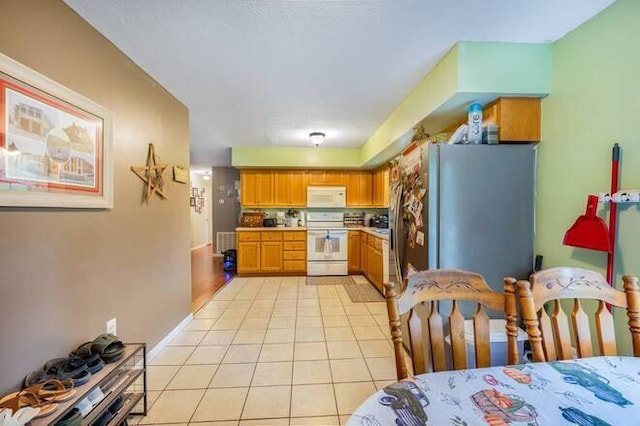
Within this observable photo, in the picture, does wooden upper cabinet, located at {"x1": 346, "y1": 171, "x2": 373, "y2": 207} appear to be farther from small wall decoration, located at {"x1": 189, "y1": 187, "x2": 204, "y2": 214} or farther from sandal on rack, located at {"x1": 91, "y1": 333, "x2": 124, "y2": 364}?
small wall decoration, located at {"x1": 189, "y1": 187, "x2": 204, "y2": 214}

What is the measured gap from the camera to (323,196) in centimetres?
529

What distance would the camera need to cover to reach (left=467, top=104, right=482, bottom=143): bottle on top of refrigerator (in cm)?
200

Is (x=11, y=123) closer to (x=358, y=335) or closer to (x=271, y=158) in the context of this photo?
(x=358, y=335)

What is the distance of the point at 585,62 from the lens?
164 cm

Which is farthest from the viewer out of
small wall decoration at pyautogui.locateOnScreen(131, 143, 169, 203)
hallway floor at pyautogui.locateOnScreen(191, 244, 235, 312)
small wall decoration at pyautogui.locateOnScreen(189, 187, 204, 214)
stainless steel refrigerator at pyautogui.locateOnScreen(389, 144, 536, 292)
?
small wall decoration at pyautogui.locateOnScreen(189, 187, 204, 214)

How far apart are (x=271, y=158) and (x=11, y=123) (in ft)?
12.5

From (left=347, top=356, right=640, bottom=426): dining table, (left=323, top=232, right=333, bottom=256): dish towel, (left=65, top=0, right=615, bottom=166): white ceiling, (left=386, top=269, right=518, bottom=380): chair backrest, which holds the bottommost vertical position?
(left=323, top=232, right=333, bottom=256): dish towel

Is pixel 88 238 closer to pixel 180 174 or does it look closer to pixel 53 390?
pixel 53 390

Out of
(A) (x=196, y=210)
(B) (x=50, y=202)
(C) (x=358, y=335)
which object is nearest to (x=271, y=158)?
(C) (x=358, y=335)

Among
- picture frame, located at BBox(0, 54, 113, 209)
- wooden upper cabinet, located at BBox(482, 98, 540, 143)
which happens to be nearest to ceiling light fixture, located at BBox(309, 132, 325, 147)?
wooden upper cabinet, located at BBox(482, 98, 540, 143)

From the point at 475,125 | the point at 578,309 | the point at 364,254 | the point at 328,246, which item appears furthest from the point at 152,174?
the point at 364,254

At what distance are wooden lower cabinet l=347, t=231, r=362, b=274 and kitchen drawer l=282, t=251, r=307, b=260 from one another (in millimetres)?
855

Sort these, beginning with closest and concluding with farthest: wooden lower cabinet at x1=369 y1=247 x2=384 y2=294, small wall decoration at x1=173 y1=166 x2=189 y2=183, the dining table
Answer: the dining table
small wall decoration at x1=173 y1=166 x2=189 y2=183
wooden lower cabinet at x1=369 y1=247 x2=384 y2=294

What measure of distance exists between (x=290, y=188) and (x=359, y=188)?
4.47 feet
